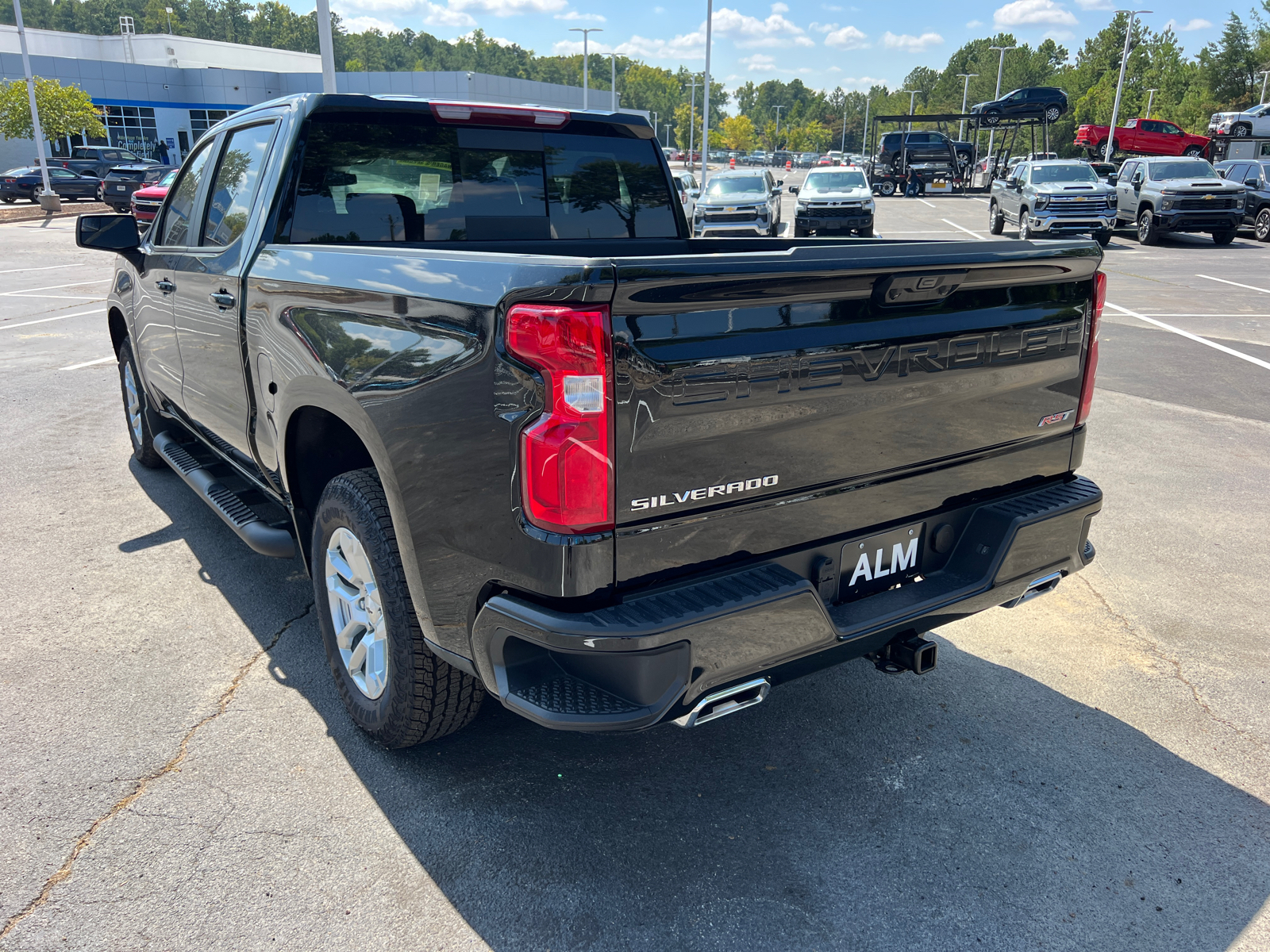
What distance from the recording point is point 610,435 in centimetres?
209

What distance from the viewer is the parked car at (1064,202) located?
858 inches

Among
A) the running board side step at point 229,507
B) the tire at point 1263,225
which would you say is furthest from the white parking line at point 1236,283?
the running board side step at point 229,507

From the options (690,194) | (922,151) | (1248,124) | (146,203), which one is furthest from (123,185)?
(1248,124)

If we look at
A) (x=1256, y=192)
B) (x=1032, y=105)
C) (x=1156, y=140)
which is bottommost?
(x=1256, y=192)

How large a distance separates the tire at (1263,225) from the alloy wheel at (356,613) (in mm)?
27641

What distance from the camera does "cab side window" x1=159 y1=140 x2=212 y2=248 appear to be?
14.4ft

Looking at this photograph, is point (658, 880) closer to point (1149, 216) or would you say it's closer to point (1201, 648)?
point (1201, 648)

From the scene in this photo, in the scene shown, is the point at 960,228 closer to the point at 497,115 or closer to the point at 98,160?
the point at 497,115

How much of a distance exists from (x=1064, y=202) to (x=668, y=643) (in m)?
23.0

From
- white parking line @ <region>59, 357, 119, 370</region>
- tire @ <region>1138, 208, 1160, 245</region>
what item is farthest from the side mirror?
tire @ <region>1138, 208, 1160, 245</region>

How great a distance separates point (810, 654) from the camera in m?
2.47

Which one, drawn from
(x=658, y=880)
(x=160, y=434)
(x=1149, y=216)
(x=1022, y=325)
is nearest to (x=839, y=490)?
(x=1022, y=325)

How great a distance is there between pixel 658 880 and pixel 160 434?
402 centimetres

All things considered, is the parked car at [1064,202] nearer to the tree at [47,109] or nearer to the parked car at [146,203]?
the parked car at [146,203]
